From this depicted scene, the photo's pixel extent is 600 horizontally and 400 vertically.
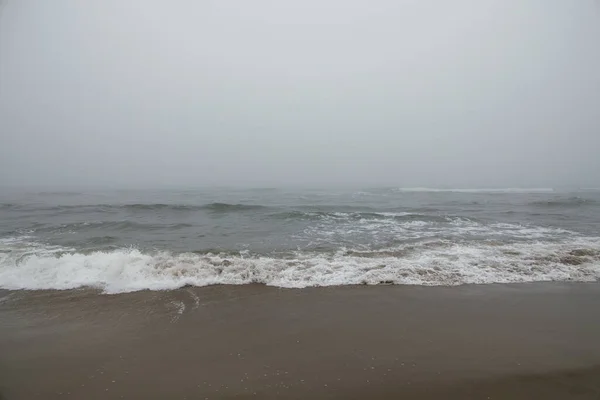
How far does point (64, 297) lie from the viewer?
19.9 feet

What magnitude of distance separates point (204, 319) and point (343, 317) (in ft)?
8.72

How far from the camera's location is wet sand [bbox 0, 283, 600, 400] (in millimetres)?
3357

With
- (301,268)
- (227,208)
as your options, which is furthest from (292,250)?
(227,208)

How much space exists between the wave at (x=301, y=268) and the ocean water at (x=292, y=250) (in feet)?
0.10

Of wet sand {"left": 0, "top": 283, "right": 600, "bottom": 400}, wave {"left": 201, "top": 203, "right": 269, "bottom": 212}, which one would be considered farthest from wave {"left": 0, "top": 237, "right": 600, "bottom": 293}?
wave {"left": 201, "top": 203, "right": 269, "bottom": 212}

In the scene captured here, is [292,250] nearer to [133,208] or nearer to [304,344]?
[304,344]

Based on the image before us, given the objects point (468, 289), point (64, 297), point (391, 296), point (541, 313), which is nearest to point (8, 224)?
point (64, 297)

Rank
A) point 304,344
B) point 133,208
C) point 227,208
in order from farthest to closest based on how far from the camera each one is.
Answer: point 227,208 → point 133,208 → point 304,344

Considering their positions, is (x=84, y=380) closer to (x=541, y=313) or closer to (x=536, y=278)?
(x=541, y=313)

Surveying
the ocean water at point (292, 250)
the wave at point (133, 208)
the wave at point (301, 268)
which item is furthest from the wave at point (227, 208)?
the wave at point (301, 268)

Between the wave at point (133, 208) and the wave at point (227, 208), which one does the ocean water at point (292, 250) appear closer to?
the wave at point (133, 208)

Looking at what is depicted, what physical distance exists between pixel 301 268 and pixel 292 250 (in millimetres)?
1880

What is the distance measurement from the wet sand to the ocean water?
0.85 meters

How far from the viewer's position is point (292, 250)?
959cm
